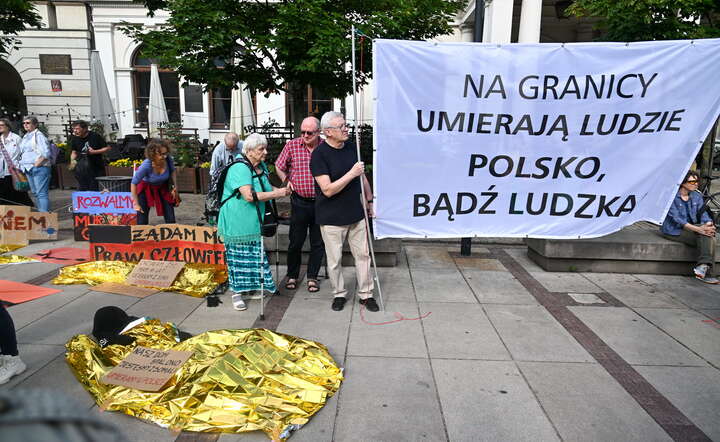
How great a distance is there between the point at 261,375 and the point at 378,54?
2988 millimetres

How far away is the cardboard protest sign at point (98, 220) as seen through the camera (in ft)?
23.7

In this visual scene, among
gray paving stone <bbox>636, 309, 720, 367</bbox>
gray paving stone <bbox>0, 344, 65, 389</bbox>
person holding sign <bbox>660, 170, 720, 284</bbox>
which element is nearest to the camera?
gray paving stone <bbox>0, 344, 65, 389</bbox>

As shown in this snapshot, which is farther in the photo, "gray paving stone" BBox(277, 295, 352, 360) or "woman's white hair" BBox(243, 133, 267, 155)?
"woman's white hair" BBox(243, 133, 267, 155)

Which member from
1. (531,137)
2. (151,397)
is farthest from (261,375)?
(531,137)

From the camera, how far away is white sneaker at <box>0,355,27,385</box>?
3.49 meters

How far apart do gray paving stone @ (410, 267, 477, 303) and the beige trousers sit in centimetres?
75

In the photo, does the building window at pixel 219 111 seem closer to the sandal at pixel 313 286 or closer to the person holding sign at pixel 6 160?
the person holding sign at pixel 6 160

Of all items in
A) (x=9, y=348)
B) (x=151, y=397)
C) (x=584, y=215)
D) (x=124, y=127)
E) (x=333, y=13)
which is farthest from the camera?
(x=124, y=127)

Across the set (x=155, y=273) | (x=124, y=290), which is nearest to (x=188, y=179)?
(x=155, y=273)

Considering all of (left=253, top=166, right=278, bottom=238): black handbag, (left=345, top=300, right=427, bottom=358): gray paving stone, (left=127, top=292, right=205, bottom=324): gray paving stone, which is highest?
(left=253, top=166, right=278, bottom=238): black handbag

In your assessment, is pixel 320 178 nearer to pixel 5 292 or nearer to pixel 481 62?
pixel 481 62

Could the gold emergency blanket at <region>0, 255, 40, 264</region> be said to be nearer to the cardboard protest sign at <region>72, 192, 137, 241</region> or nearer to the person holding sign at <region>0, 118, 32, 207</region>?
the cardboard protest sign at <region>72, 192, 137, 241</region>

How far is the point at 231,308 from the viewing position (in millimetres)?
5020

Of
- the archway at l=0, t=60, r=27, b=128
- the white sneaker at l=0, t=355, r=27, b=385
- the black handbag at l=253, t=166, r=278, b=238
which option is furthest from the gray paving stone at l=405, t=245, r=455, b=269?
the archway at l=0, t=60, r=27, b=128
